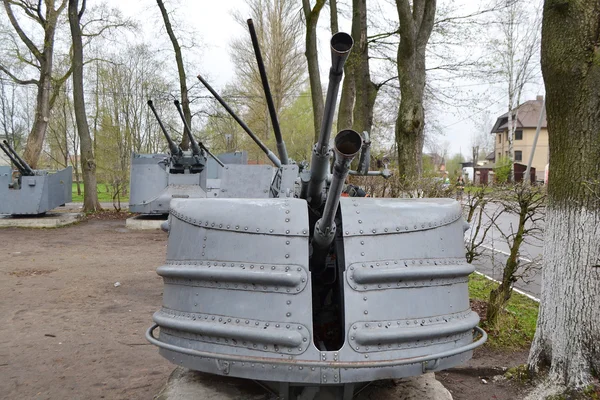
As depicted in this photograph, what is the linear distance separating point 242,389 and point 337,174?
2043 millimetres

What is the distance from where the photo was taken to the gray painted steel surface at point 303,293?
2898mm

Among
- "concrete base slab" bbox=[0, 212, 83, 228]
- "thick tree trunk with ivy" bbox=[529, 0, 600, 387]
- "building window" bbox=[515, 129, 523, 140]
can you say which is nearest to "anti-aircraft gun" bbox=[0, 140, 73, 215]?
"concrete base slab" bbox=[0, 212, 83, 228]

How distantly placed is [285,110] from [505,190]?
2936cm

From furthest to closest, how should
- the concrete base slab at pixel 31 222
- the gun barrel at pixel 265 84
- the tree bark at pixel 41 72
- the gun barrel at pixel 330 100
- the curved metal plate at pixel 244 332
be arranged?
the tree bark at pixel 41 72
the concrete base slab at pixel 31 222
the gun barrel at pixel 265 84
the curved metal plate at pixel 244 332
the gun barrel at pixel 330 100

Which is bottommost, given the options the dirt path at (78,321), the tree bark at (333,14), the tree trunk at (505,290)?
the dirt path at (78,321)

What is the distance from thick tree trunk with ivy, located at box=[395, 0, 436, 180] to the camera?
9383 millimetres

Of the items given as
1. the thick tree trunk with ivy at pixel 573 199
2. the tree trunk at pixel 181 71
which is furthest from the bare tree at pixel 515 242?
the tree trunk at pixel 181 71

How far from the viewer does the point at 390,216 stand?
3.22 metres

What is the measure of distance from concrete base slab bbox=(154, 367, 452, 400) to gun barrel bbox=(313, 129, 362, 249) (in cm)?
134

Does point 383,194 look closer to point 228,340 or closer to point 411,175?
point 411,175

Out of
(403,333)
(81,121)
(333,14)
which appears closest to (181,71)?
(81,121)

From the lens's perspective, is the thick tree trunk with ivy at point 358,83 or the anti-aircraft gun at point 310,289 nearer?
the anti-aircraft gun at point 310,289

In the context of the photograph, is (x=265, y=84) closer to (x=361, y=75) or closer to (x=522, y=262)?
(x=522, y=262)

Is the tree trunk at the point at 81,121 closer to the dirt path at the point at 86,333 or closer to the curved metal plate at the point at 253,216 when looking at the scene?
the dirt path at the point at 86,333
